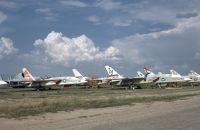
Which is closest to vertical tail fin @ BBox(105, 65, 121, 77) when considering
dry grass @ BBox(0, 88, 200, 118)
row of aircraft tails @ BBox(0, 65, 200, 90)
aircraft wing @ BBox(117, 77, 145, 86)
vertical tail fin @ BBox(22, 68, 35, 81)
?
row of aircraft tails @ BBox(0, 65, 200, 90)

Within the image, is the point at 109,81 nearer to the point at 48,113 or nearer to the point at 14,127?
the point at 48,113

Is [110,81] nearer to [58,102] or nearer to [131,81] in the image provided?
[131,81]

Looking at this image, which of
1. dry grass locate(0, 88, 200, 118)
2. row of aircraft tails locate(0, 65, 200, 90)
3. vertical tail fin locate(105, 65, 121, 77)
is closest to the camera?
dry grass locate(0, 88, 200, 118)

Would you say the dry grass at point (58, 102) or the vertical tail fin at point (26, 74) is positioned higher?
the vertical tail fin at point (26, 74)

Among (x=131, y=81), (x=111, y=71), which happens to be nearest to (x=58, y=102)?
(x=131, y=81)

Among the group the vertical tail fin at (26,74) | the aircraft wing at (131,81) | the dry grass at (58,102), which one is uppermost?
the vertical tail fin at (26,74)

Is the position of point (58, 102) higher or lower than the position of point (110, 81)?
lower

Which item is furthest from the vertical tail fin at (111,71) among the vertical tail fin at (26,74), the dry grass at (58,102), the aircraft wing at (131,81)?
the dry grass at (58,102)

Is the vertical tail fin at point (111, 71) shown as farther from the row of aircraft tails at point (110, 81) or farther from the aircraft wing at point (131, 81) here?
the aircraft wing at point (131, 81)

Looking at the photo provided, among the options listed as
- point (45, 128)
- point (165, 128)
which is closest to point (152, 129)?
point (165, 128)

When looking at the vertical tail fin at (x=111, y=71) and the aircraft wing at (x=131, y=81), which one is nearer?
the aircraft wing at (x=131, y=81)

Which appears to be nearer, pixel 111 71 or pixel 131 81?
pixel 131 81

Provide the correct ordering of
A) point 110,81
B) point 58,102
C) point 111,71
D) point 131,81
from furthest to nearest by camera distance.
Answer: point 111,71, point 110,81, point 131,81, point 58,102

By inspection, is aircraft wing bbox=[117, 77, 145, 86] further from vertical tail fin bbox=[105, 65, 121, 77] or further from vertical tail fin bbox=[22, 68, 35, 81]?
vertical tail fin bbox=[22, 68, 35, 81]
